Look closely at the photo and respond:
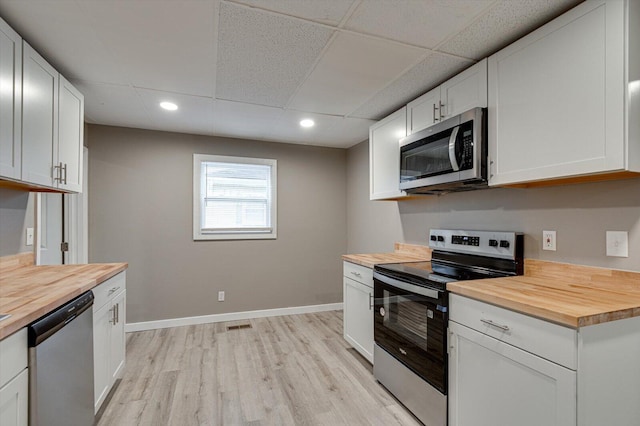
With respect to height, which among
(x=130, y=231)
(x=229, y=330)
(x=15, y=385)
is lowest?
(x=229, y=330)

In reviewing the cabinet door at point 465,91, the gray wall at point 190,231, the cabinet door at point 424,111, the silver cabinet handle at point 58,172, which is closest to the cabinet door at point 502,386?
the cabinet door at point 465,91

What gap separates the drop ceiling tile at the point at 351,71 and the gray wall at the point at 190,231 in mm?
1564

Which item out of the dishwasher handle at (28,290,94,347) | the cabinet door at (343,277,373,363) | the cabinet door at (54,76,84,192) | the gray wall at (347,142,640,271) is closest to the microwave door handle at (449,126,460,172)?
the gray wall at (347,142,640,271)

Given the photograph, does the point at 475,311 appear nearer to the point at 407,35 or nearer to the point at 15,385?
the point at 407,35

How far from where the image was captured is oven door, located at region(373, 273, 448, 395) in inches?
70.0

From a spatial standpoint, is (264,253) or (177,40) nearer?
(177,40)

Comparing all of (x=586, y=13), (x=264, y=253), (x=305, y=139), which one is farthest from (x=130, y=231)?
(x=586, y=13)

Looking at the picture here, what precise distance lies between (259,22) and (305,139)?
2402mm

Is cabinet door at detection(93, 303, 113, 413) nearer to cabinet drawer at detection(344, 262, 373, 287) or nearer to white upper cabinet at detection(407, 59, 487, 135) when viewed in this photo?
cabinet drawer at detection(344, 262, 373, 287)

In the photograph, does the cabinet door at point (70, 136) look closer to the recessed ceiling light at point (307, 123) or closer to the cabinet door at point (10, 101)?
the cabinet door at point (10, 101)

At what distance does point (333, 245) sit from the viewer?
14.7 ft

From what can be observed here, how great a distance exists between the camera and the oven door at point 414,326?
5.83 feet

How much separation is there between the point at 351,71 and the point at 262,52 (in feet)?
2.08

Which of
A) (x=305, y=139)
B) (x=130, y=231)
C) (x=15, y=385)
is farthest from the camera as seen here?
(x=305, y=139)
